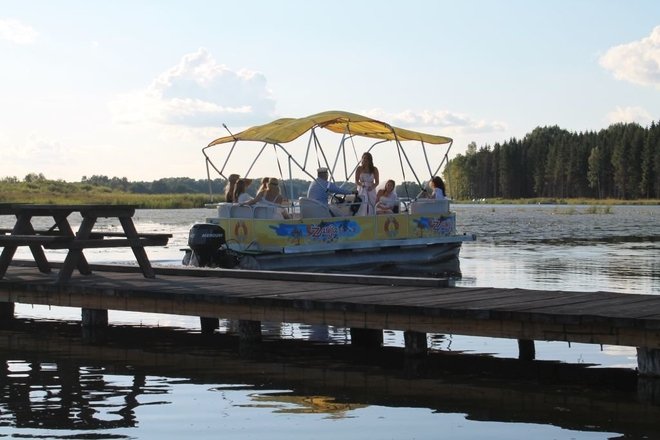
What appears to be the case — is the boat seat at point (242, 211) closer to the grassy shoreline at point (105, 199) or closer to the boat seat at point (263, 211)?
the boat seat at point (263, 211)

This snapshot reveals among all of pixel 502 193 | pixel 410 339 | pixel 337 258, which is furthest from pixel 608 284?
pixel 502 193

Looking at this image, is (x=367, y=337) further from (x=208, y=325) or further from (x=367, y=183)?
(x=367, y=183)

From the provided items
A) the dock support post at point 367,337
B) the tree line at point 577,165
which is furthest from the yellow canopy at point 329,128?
the tree line at point 577,165

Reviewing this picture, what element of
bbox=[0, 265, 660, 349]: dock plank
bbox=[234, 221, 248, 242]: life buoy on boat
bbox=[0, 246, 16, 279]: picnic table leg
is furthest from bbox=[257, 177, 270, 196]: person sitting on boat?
bbox=[0, 246, 16, 279]: picnic table leg

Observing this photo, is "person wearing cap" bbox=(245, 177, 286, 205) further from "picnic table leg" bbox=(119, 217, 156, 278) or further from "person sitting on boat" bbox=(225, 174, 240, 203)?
"picnic table leg" bbox=(119, 217, 156, 278)

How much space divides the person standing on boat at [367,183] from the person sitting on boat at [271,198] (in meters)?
1.71

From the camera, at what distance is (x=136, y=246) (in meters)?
16.9

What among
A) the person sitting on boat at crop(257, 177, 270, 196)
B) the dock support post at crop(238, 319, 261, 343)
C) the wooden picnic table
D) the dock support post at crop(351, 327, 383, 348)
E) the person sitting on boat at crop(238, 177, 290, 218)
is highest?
the person sitting on boat at crop(257, 177, 270, 196)

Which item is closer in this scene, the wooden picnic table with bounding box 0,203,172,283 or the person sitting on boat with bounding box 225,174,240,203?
the wooden picnic table with bounding box 0,203,172,283

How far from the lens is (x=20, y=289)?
16625mm

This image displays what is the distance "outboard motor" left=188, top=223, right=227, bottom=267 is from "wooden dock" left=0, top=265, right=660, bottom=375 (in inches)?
132

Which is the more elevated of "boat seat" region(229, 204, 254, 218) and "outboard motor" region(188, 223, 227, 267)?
"boat seat" region(229, 204, 254, 218)

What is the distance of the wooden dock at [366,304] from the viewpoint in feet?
40.2

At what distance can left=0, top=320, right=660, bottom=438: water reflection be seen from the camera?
1102 cm
